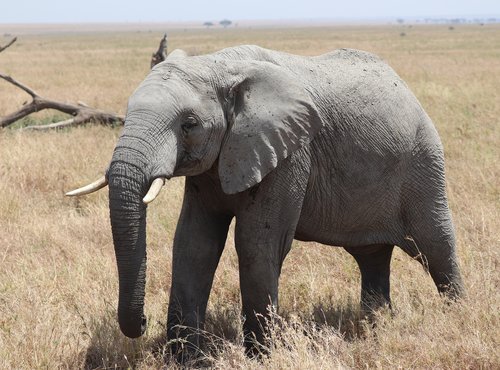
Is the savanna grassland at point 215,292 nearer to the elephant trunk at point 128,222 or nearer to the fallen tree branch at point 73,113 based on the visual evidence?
the elephant trunk at point 128,222

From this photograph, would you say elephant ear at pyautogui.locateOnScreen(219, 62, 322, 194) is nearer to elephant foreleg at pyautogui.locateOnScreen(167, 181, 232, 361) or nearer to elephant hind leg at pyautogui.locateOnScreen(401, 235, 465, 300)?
elephant foreleg at pyautogui.locateOnScreen(167, 181, 232, 361)

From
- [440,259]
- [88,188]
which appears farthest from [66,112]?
[88,188]

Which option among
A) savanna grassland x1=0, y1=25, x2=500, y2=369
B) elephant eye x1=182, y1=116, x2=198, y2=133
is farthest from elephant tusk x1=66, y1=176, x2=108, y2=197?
savanna grassland x1=0, y1=25, x2=500, y2=369

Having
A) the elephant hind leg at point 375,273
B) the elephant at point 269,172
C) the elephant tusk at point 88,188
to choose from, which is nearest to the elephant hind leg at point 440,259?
the elephant at point 269,172

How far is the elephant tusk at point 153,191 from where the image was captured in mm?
3479

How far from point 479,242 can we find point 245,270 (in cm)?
276

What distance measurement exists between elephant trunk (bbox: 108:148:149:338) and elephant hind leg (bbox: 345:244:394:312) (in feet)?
6.56

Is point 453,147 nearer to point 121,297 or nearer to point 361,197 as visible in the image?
point 361,197

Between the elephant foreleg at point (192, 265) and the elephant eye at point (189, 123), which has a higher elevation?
the elephant eye at point (189, 123)

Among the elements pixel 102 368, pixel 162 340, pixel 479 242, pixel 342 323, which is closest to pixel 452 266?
pixel 342 323

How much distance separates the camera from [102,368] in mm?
4477

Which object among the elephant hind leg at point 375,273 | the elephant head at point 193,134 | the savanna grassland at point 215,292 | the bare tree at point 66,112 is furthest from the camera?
the bare tree at point 66,112

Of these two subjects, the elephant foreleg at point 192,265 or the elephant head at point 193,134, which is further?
the elephant foreleg at point 192,265

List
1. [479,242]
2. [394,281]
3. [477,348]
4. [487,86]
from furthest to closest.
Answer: [487,86] → [479,242] → [394,281] → [477,348]
